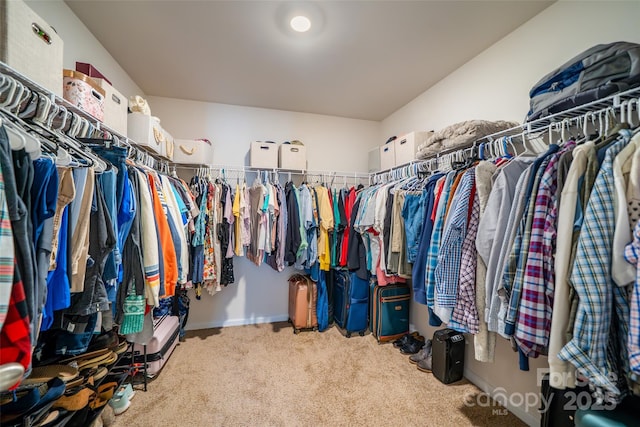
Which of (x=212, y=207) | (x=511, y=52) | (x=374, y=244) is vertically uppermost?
(x=511, y=52)

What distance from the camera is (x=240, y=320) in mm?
→ 2932

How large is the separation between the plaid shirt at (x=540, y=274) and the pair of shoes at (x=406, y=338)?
1.61 meters

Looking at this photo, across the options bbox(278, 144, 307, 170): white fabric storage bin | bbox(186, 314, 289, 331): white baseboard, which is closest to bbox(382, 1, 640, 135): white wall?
bbox(278, 144, 307, 170): white fabric storage bin

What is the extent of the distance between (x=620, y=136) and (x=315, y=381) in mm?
2210

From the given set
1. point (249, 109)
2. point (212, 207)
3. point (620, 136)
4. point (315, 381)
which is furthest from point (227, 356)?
point (620, 136)

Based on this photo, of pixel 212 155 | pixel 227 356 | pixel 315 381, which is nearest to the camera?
pixel 315 381

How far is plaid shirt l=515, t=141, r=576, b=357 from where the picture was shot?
2.94 feet

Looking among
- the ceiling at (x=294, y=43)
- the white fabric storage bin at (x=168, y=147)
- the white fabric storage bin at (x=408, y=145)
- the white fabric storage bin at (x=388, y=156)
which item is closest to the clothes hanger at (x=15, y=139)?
the ceiling at (x=294, y=43)

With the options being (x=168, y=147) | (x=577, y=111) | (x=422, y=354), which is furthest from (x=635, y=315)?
(x=168, y=147)

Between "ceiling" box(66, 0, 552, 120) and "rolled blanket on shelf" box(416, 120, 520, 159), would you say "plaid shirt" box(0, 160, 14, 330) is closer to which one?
"ceiling" box(66, 0, 552, 120)

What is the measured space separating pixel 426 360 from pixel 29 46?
3029 mm

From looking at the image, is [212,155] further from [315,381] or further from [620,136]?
[620,136]

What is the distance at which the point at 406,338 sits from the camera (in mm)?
2447

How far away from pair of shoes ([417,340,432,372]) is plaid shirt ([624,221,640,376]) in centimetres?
161
